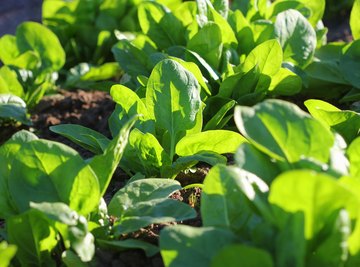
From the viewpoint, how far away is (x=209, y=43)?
2.76m

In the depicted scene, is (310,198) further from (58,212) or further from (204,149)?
(204,149)

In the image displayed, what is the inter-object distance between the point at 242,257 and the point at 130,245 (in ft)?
1.54

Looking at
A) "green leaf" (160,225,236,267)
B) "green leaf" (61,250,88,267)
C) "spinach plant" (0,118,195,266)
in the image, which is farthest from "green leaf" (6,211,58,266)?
"green leaf" (160,225,236,267)

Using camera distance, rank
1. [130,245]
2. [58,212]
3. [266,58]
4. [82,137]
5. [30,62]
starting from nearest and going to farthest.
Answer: [58,212] → [130,245] → [82,137] → [266,58] → [30,62]

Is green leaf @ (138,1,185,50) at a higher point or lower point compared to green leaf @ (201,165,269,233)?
lower

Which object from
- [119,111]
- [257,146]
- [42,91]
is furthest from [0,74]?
[257,146]

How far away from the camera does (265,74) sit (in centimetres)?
263

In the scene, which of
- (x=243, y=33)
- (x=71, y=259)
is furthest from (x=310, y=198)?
(x=243, y=33)

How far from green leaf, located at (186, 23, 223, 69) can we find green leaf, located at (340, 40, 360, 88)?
0.55 m

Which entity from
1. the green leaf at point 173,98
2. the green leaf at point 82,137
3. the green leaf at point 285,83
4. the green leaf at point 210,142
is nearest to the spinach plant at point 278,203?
the green leaf at point 210,142

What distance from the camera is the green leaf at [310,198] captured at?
4.72 feet

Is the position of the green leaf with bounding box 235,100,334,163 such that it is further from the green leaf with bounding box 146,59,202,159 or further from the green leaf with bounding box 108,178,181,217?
the green leaf with bounding box 146,59,202,159

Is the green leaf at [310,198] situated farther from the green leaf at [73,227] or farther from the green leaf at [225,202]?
the green leaf at [73,227]

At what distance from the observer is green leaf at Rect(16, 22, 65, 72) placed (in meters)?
3.43
